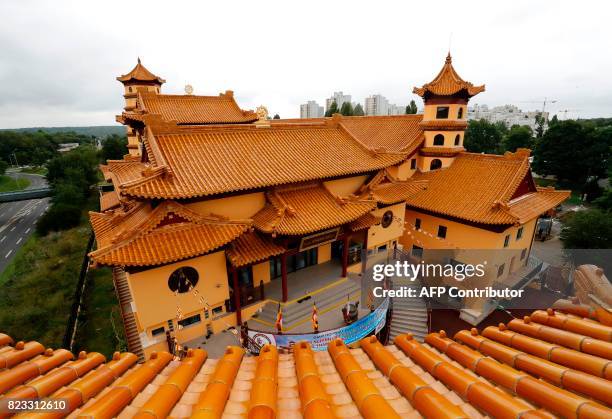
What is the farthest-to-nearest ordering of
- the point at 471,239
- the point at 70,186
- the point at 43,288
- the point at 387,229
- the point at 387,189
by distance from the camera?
the point at 70,186 → the point at 43,288 → the point at 387,229 → the point at 471,239 → the point at 387,189

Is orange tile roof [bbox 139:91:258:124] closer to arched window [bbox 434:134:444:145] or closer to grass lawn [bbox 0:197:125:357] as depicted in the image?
grass lawn [bbox 0:197:125:357]

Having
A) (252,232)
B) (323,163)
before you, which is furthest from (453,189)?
(252,232)

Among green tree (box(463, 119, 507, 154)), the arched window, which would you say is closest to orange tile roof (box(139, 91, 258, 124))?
the arched window

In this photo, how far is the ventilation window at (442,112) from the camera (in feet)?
72.6

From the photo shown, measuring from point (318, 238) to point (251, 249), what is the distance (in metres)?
3.35

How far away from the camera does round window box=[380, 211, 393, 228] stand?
18.5m

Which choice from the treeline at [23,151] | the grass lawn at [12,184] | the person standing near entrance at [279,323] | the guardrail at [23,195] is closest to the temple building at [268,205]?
the person standing near entrance at [279,323]

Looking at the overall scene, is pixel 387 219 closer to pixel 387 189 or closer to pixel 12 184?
pixel 387 189

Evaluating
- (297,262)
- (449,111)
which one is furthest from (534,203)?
(297,262)

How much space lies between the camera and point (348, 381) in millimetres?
3871

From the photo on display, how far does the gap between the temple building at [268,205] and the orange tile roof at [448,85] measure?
0.08 meters

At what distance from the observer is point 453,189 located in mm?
20016

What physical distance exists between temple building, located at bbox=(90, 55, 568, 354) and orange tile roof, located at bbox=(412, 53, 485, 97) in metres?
0.08

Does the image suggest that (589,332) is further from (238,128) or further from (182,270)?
(238,128)
